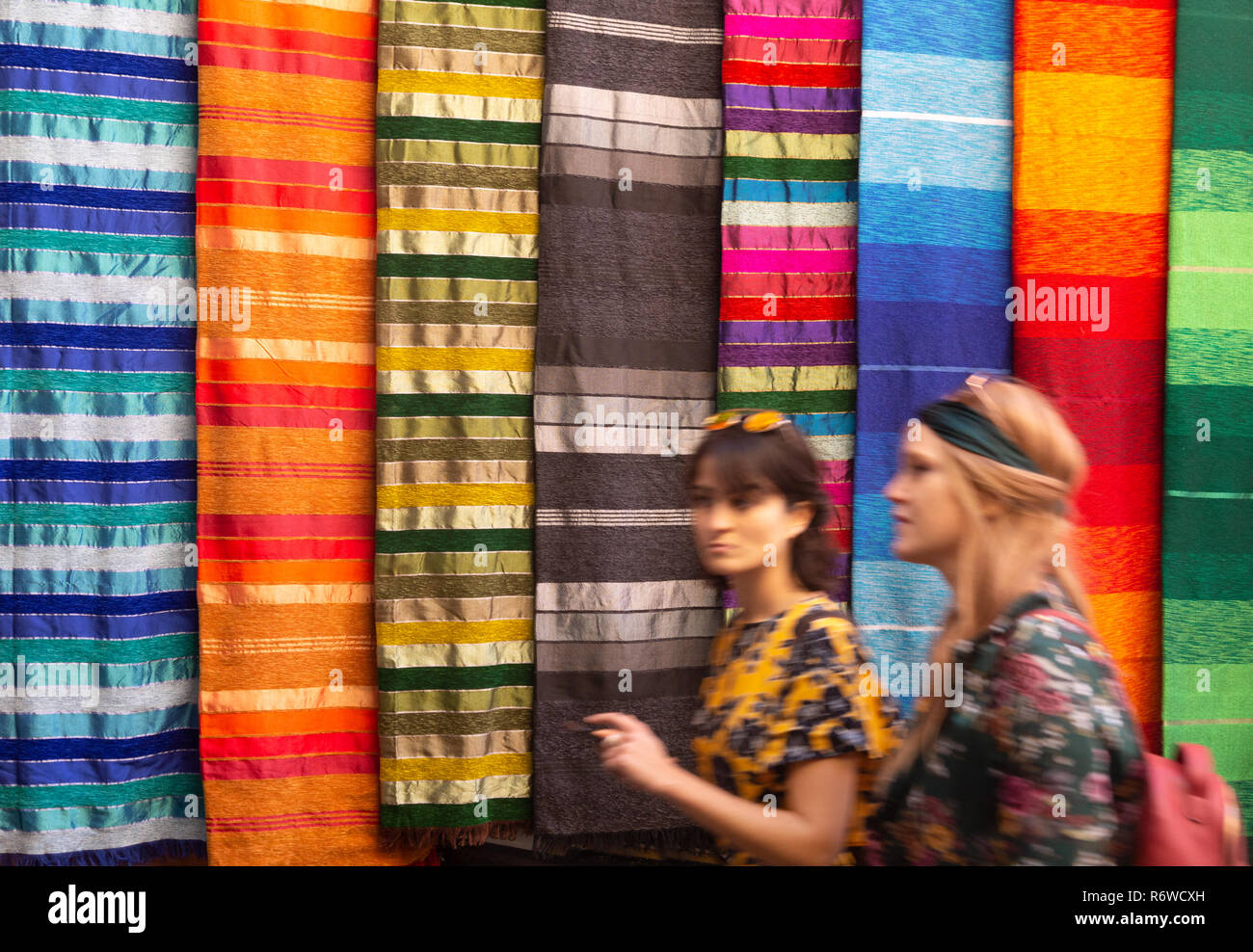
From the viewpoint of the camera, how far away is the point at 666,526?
1.74 metres

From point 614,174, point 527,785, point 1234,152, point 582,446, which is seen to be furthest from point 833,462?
point 1234,152

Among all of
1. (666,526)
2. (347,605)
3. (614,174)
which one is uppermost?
(614,174)

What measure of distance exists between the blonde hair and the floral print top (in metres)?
0.03

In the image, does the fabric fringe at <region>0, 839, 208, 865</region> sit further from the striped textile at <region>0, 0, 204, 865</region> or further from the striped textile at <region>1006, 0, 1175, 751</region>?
the striped textile at <region>1006, 0, 1175, 751</region>

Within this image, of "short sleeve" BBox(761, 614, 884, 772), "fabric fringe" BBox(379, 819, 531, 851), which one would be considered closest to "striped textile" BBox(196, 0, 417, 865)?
"fabric fringe" BBox(379, 819, 531, 851)

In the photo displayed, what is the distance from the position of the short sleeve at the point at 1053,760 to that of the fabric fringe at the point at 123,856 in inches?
58.5

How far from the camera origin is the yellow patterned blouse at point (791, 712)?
0.87 metres

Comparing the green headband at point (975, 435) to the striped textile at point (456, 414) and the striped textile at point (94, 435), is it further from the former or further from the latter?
the striped textile at point (94, 435)

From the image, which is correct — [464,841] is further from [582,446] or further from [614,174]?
[614,174]

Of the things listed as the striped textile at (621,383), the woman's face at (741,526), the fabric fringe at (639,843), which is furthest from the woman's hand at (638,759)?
the fabric fringe at (639,843)

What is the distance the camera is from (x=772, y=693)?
3.00ft

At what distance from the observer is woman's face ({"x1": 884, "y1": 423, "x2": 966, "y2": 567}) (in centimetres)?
90

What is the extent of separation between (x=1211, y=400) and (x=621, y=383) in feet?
3.56

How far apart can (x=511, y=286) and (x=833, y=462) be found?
0.68 metres
